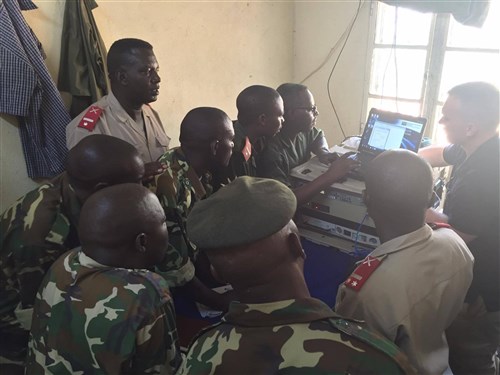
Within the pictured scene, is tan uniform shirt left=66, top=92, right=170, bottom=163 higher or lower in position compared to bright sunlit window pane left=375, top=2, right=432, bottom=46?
lower

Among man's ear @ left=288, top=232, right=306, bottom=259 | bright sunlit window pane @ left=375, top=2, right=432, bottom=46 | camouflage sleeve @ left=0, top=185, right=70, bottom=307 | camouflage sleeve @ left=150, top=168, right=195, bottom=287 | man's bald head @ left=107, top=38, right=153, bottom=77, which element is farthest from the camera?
bright sunlit window pane @ left=375, top=2, right=432, bottom=46

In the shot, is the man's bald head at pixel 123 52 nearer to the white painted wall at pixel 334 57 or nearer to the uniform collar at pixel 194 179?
the uniform collar at pixel 194 179

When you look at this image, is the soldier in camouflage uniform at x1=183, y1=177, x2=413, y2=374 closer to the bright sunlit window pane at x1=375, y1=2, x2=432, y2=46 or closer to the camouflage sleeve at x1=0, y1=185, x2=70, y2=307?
the camouflage sleeve at x1=0, y1=185, x2=70, y2=307

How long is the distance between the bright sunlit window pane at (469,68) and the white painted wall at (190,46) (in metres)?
1.28

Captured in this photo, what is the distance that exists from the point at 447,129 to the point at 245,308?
126 cm

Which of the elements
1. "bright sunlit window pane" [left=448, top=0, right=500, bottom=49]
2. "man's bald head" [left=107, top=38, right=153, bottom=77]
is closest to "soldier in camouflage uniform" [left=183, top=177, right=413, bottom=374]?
"man's bald head" [left=107, top=38, right=153, bottom=77]

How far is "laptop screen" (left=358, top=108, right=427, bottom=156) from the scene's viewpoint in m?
1.71

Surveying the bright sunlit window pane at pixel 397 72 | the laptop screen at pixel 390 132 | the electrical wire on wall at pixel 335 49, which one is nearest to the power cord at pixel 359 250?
→ the laptop screen at pixel 390 132

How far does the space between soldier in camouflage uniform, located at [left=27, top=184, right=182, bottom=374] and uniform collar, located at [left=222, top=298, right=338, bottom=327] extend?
32cm

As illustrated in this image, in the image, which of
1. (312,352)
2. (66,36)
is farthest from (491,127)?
(66,36)

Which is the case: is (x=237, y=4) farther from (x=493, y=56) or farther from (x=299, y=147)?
(x=493, y=56)

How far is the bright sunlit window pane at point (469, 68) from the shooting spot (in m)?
2.58

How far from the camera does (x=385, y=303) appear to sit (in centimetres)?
96

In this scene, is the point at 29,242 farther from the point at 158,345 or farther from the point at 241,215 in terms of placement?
the point at 241,215
